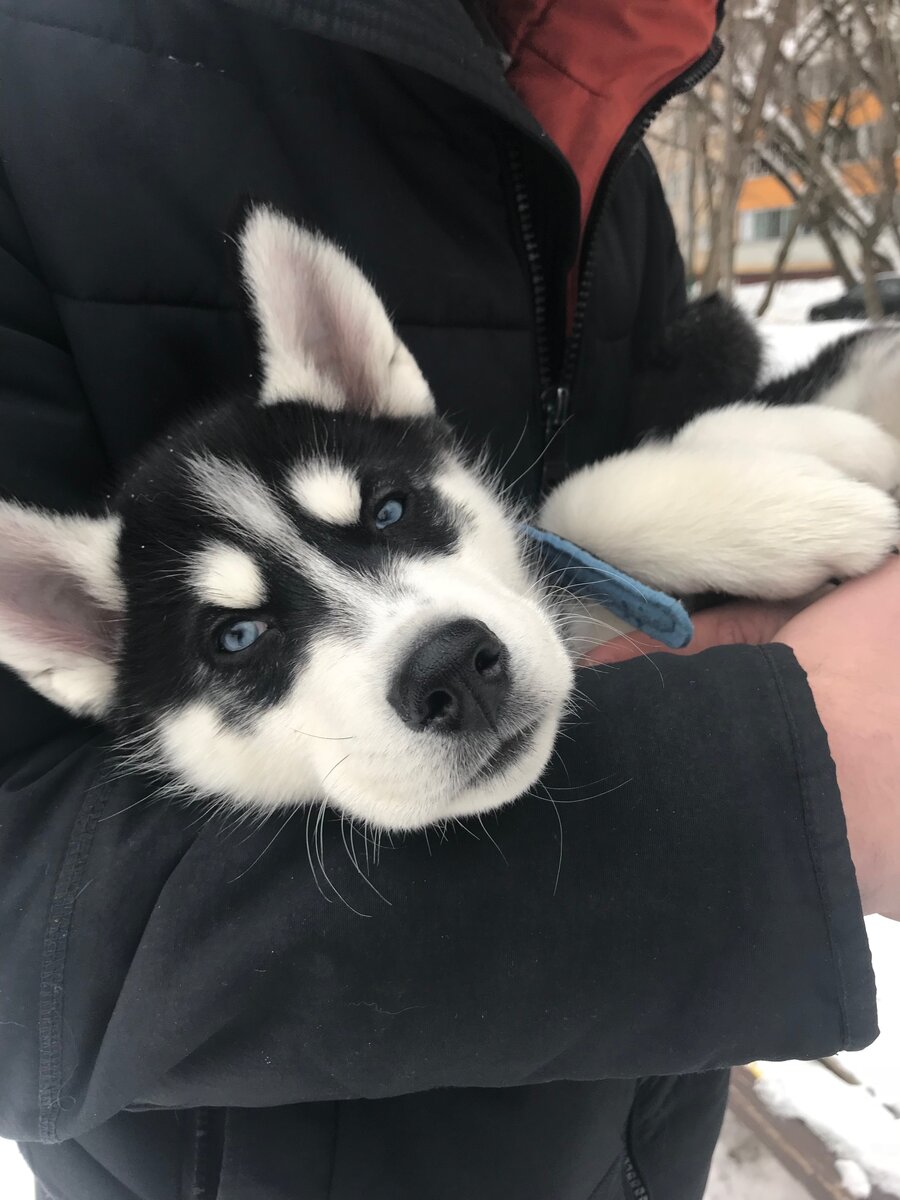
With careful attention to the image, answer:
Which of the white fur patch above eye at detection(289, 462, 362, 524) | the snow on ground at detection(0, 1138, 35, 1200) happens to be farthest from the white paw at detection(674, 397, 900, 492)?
the snow on ground at detection(0, 1138, 35, 1200)

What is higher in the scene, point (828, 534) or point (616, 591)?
point (828, 534)

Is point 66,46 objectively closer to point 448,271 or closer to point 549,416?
point 448,271

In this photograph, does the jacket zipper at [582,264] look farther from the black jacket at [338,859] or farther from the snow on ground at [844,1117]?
the snow on ground at [844,1117]

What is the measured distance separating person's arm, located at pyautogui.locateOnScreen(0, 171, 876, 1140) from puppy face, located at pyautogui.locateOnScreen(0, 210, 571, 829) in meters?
0.13

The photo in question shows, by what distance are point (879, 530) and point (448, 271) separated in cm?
88

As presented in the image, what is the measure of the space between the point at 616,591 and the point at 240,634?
61 centimetres

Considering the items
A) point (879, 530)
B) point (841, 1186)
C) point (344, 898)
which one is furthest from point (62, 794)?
point (841, 1186)

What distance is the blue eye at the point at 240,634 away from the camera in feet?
3.89

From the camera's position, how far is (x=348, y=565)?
1.18 metres

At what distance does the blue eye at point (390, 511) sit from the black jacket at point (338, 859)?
1.16 feet

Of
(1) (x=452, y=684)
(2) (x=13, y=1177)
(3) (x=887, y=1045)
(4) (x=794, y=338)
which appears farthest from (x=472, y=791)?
(4) (x=794, y=338)

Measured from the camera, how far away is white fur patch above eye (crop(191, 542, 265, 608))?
1.18 m

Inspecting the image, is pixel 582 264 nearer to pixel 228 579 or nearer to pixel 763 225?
pixel 228 579

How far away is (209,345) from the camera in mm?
1291
